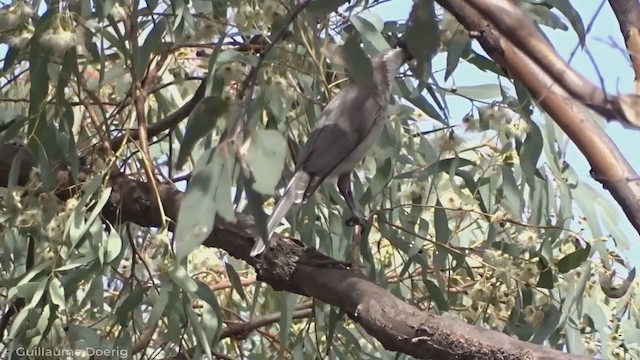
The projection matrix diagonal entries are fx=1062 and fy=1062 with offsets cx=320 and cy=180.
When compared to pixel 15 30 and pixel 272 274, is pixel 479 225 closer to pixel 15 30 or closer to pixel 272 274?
pixel 272 274

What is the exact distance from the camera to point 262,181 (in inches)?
38.5

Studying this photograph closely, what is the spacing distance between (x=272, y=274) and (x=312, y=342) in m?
0.42

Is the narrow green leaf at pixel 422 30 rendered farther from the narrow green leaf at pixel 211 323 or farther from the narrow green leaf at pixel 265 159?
the narrow green leaf at pixel 211 323

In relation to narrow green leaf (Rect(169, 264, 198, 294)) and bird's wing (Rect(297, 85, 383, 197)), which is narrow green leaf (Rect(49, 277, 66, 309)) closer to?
narrow green leaf (Rect(169, 264, 198, 294))

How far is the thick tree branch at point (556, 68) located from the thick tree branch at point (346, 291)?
1.06ft

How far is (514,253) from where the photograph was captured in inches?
56.9

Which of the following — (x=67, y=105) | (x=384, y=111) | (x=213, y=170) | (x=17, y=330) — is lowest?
(x=17, y=330)

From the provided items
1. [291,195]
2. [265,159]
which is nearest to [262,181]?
[265,159]

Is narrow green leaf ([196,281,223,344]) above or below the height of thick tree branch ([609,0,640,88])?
below

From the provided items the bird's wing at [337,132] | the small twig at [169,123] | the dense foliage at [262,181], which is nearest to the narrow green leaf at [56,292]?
the dense foliage at [262,181]

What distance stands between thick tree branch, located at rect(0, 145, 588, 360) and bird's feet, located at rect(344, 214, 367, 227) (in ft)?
0.68

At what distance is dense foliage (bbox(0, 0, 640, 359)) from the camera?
114 centimetres

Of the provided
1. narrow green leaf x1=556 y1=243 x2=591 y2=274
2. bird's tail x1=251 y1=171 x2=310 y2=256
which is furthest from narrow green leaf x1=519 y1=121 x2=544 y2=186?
bird's tail x1=251 y1=171 x2=310 y2=256

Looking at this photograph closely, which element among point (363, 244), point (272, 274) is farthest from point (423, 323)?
point (363, 244)
